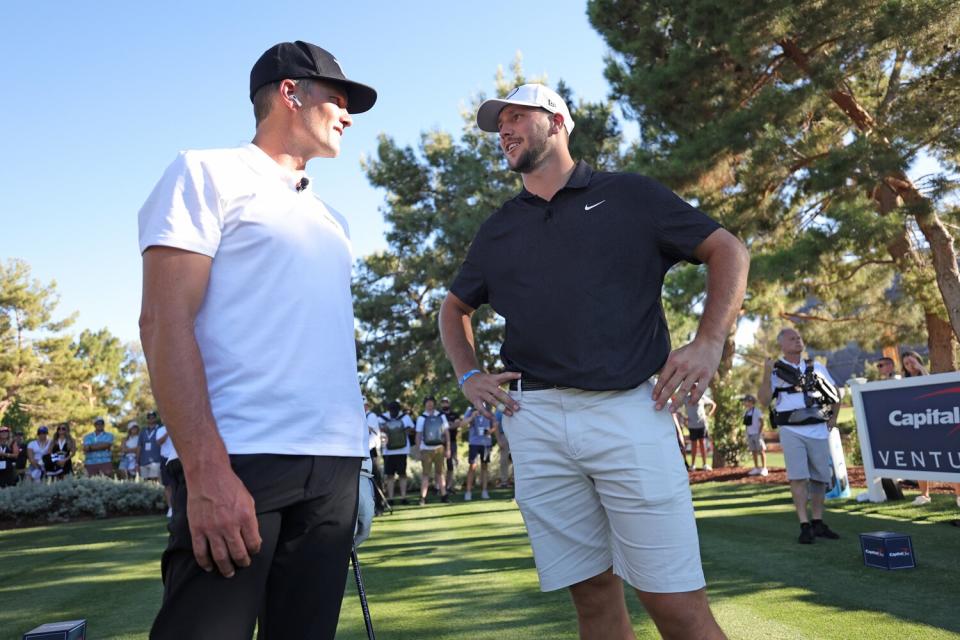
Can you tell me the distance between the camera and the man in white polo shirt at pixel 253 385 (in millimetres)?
1773

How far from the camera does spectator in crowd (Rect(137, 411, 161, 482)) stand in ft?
53.6

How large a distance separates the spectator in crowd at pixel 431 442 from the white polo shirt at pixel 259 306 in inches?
558

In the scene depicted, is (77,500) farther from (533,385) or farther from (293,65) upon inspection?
(293,65)

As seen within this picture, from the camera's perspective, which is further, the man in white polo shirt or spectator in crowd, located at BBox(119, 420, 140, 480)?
spectator in crowd, located at BBox(119, 420, 140, 480)

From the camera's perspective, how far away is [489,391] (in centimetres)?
295

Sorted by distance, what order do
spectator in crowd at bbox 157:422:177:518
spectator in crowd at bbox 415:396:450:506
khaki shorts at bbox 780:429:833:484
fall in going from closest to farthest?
spectator in crowd at bbox 157:422:177:518 → khaki shorts at bbox 780:429:833:484 → spectator in crowd at bbox 415:396:450:506

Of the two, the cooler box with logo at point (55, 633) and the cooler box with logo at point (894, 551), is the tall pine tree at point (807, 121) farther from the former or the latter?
the cooler box with logo at point (55, 633)

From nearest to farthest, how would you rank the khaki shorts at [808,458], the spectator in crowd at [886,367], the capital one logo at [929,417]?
the khaki shorts at [808,458] → the capital one logo at [929,417] → the spectator in crowd at [886,367]

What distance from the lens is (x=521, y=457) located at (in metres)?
2.86

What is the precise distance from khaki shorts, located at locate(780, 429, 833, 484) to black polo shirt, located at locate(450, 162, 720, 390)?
6.01 metres

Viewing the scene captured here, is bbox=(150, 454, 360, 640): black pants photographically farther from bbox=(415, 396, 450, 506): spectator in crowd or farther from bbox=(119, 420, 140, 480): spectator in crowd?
bbox=(119, 420, 140, 480): spectator in crowd

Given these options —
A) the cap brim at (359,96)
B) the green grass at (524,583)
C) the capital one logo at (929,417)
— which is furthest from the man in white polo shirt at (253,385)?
the capital one logo at (929,417)

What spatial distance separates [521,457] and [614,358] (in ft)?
1.68

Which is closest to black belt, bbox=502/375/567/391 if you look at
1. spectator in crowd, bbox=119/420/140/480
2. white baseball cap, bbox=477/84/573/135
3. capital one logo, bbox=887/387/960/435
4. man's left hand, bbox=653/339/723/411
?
man's left hand, bbox=653/339/723/411
